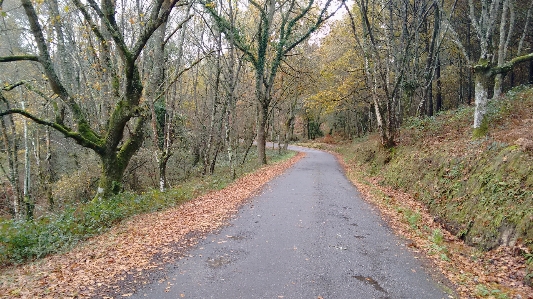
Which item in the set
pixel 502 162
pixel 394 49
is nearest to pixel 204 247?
pixel 502 162

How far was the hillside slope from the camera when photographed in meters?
5.48

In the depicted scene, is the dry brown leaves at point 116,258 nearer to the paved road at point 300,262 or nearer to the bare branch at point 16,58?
the paved road at point 300,262

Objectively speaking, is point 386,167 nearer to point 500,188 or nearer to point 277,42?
point 500,188

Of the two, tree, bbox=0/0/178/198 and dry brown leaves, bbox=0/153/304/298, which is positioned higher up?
tree, bbox=0/0/178/198

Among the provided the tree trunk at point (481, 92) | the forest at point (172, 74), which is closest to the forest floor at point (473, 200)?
the tree trunk at point (481, 92)

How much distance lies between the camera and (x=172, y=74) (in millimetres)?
16641

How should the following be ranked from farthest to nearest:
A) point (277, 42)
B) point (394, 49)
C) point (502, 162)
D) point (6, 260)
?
point (277, 42)
point (394, 49)
point (502, 162)
point (6, 260)

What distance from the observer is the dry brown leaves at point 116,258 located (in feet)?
15.4

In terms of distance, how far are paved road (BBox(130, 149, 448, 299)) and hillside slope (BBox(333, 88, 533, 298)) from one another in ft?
3.16

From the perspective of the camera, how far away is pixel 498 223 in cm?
598

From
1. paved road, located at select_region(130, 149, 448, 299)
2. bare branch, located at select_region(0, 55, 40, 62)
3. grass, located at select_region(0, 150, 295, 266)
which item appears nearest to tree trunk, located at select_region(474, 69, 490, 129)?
paved road, located at select_region(130, 149, 448, 299)

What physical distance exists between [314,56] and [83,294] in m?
28.6

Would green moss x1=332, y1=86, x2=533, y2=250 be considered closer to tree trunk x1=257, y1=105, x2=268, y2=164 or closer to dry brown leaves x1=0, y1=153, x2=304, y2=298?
dry brown leaves x1=0, y1=153, x2=304, y2=298

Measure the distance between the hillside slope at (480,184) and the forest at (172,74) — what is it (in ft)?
4.23
